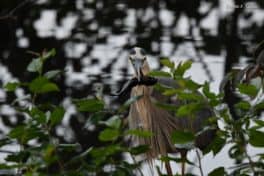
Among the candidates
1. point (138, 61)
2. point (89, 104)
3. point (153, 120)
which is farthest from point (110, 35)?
point (89, 104)

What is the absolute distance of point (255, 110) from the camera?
2.41ft

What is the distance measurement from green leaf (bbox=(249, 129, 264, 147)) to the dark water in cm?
160

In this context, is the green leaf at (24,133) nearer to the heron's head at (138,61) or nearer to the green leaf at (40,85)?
the green leaf at (40,85)

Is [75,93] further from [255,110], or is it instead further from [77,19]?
[255,110]

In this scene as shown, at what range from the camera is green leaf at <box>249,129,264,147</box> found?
28.8 inches

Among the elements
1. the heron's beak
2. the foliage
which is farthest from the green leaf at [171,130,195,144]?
the heron's beak

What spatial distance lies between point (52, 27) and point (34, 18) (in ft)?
0.49

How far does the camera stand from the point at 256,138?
0.73 metres

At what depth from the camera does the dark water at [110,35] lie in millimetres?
2711

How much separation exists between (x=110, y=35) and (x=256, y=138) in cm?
→ 241

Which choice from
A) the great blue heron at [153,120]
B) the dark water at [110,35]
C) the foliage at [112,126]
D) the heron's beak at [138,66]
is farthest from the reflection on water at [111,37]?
the foliage at [112,126]

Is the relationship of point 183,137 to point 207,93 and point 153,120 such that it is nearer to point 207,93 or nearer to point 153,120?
point 207,93

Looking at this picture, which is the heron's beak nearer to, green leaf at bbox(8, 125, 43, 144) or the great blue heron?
the great blue heron

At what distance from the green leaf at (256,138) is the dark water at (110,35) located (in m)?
1.60
